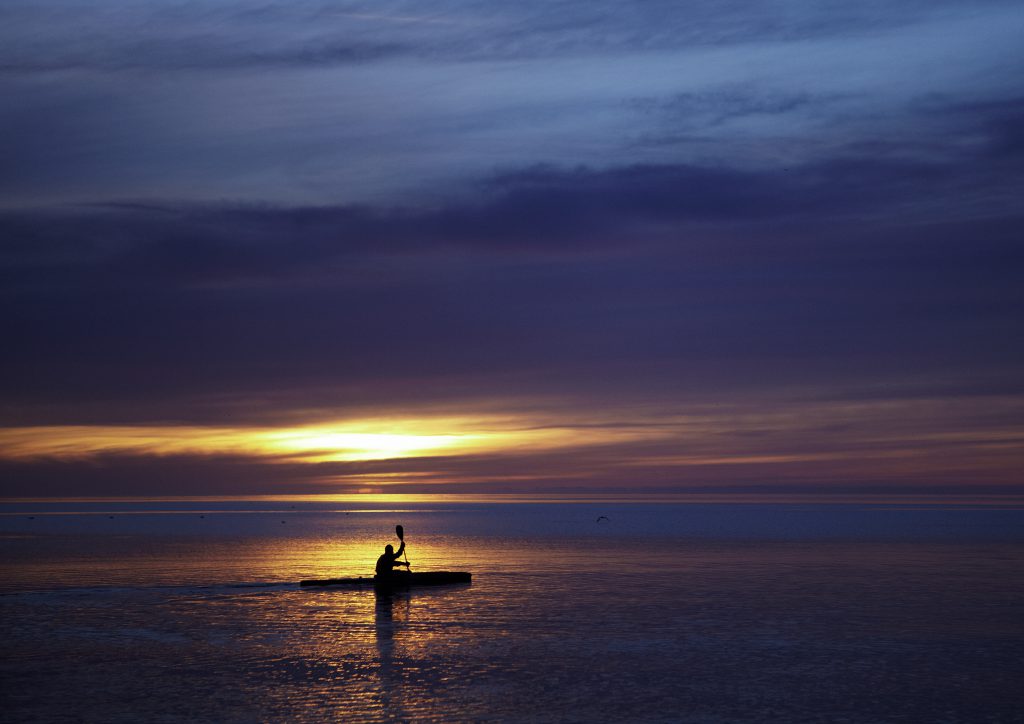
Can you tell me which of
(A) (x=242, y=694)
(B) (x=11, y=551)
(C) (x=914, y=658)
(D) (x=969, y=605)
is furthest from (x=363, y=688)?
(B) (x=11, y=551)

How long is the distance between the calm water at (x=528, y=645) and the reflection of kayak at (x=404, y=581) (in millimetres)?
1141

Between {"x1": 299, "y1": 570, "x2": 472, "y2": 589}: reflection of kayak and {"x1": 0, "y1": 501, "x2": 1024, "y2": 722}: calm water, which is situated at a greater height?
{"x1": 299, "y1": 570, "x2": 472, "y2": 589}: reflection of kayak

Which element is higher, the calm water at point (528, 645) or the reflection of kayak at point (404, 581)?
the reflection of kayak at point (404, 581)

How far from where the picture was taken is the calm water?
22906mm

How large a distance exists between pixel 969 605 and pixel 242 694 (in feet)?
92.5

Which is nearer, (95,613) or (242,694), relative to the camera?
(242,694)

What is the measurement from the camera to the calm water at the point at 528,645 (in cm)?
2291

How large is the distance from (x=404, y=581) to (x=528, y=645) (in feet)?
51.3

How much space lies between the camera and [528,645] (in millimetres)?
30188

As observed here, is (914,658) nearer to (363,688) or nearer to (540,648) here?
(540,648)

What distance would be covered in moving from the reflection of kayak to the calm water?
114 cm

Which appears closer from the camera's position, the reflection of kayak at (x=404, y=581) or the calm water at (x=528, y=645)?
the calm water at (x=528, y=645)

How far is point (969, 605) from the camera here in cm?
3891

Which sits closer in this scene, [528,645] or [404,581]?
[528,645]
